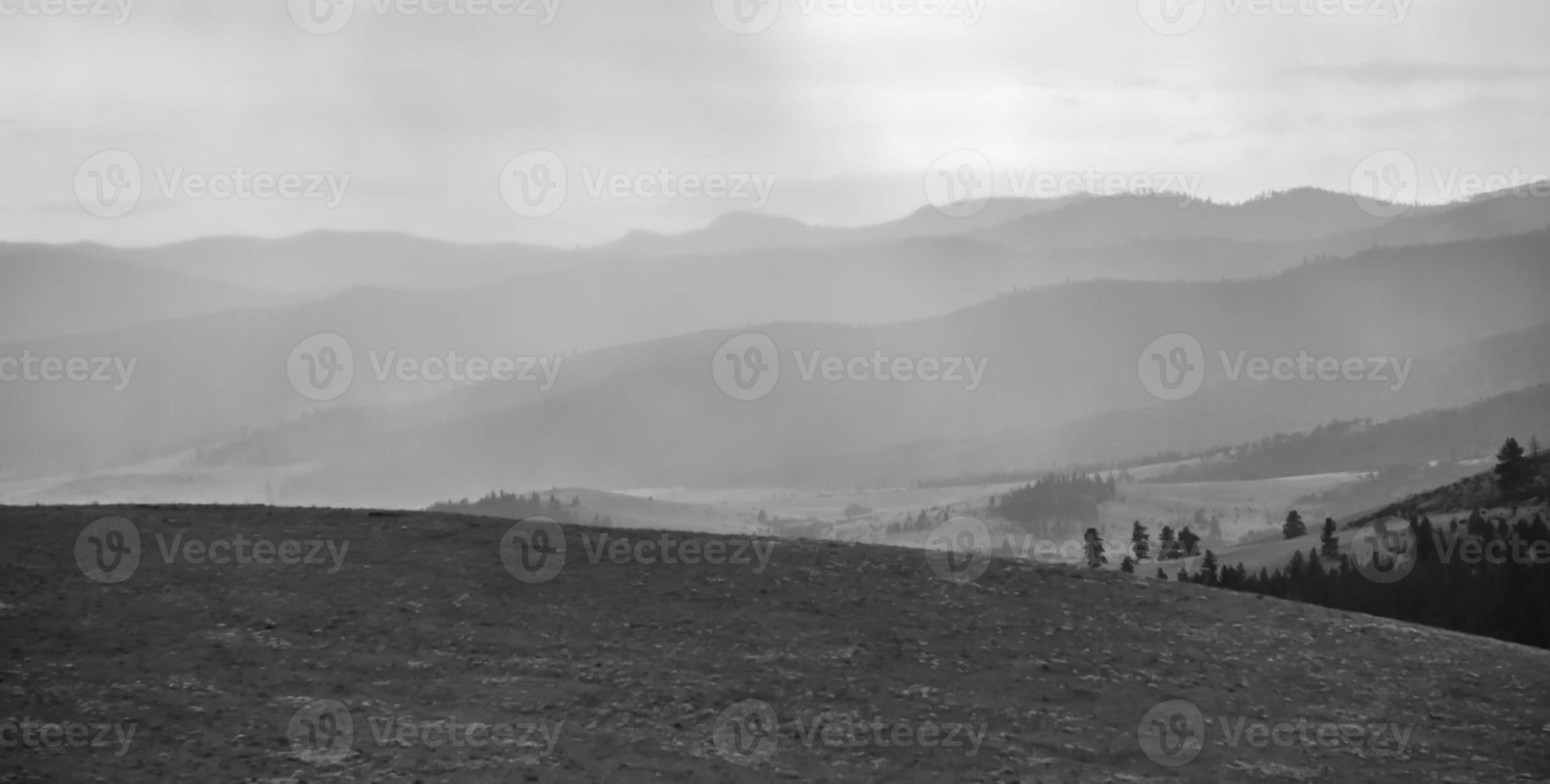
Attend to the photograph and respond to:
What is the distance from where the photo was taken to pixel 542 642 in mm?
26875

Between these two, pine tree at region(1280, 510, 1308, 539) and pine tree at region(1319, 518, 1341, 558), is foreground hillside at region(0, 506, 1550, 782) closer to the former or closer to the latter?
pine tree at region(1319, 518, 1341, 558)

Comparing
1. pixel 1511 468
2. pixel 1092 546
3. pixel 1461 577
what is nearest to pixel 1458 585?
pixel 1461 577

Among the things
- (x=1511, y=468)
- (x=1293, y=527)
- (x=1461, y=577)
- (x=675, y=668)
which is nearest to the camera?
(x=675, y=668)

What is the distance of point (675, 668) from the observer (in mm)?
25891

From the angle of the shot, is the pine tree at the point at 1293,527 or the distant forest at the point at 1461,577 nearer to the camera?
the distant forest at the point at 1461,577

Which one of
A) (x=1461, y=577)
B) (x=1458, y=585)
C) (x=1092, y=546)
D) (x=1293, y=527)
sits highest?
(x=1293, y=527)

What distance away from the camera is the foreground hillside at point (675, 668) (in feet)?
72.4

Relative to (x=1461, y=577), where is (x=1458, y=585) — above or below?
below

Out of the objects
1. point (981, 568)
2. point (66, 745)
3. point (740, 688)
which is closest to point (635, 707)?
point (740, 688)

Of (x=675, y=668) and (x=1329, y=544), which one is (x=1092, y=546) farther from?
(x=675, y=668)

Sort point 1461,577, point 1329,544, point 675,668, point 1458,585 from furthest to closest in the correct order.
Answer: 1. point 1329,544
2. point 1461,577
3. point 1458,585
4. point 675,668

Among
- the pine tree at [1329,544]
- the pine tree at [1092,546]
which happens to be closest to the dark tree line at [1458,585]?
the pine tree at [1092,546]

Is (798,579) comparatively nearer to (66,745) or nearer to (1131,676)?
(1131,676)

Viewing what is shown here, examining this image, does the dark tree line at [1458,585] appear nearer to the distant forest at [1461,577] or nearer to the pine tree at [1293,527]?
the distant forest at [1461,577]
